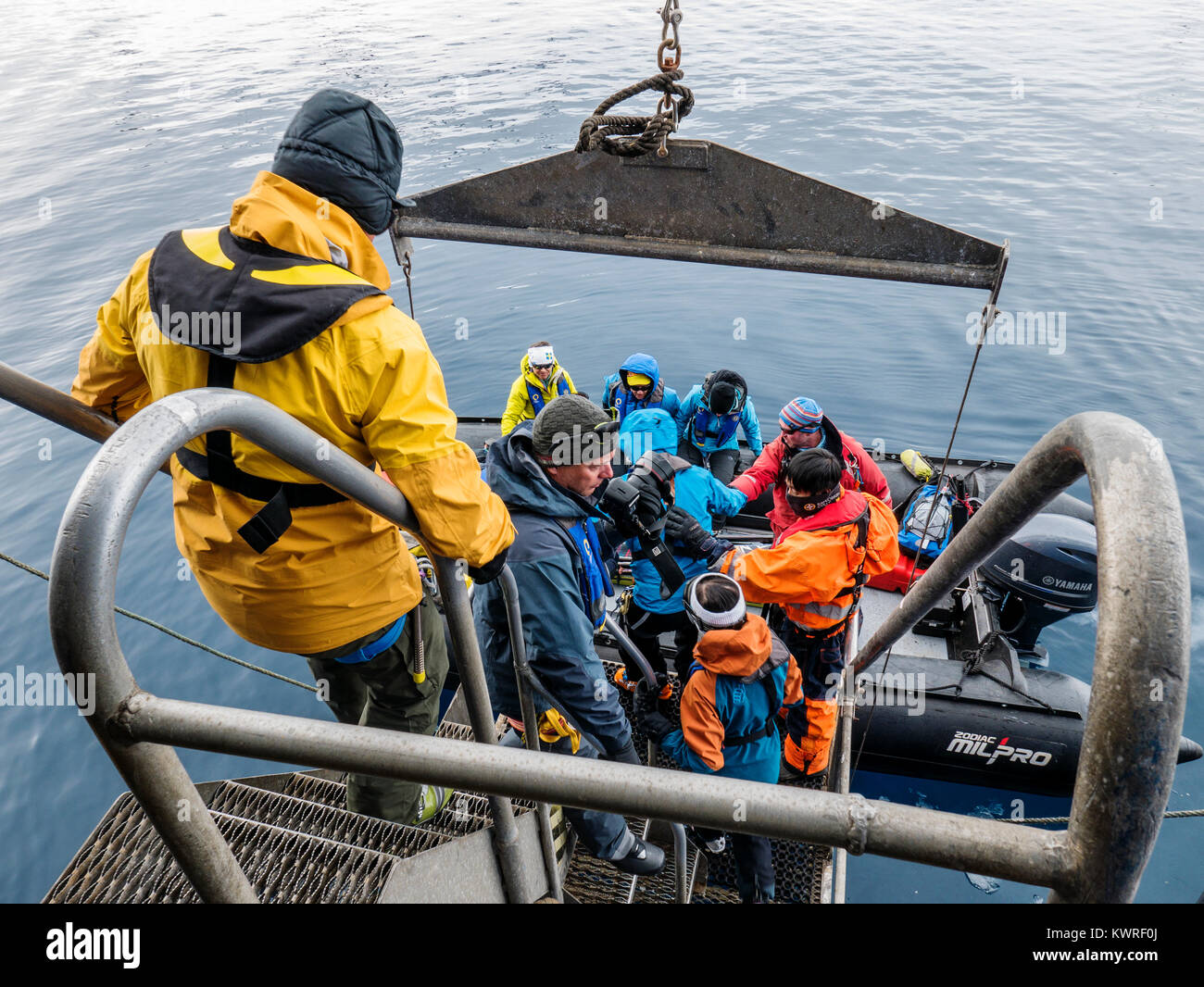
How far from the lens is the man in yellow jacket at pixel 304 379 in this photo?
5.53ft

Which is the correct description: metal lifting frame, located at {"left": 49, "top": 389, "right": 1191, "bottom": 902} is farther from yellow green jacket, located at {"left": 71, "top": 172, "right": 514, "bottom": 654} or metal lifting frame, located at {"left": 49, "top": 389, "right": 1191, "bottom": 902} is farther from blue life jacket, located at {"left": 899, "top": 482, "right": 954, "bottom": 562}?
blue life jacket, located at {"left": 899, "top": 482, "right": 954, "bottom": 562}

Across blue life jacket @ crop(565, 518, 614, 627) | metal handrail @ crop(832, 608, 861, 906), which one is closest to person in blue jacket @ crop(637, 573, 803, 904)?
metal handrail @ crop(832, 608, 861, 906)

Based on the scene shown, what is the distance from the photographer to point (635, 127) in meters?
2.85

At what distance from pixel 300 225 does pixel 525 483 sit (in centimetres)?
115

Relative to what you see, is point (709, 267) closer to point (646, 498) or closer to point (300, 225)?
point (646, 498)

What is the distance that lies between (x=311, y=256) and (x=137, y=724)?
1244 mm

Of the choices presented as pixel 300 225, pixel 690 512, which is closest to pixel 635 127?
Answer: pixel 300 225

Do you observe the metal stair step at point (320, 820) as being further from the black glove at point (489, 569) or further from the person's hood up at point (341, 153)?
the person's hood up at point (341, 153)

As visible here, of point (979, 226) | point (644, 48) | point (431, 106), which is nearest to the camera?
point (979, 226)

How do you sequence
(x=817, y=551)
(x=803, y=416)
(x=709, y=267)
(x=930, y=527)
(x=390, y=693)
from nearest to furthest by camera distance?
(x=390, y=693)
(x=817, y=551)
(x=803, y=416)
(x=930, y=527)
(x=709, y=267)

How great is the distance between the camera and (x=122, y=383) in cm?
210

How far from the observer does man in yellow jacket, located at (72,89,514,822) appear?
5.53 feet
